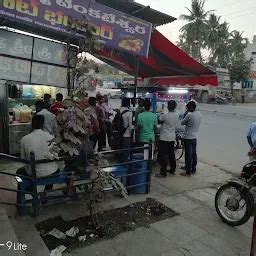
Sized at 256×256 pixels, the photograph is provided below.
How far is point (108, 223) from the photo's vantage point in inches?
187

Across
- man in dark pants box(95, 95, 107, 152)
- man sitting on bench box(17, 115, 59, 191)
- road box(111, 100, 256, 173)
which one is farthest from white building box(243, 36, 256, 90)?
man sitting on bench box(17, 115, 59, 191)

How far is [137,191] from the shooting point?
19.9 feet

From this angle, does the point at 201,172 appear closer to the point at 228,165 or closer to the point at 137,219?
the point at 228,165

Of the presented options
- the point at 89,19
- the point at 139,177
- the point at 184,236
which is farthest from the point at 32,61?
the point at 184,236

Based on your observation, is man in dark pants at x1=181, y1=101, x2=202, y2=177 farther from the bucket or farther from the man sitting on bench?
the man sitting on bench

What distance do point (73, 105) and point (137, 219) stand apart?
206cm

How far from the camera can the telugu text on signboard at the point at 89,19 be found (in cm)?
480

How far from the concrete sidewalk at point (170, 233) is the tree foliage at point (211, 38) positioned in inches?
1448

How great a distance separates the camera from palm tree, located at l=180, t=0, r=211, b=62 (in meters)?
40.8

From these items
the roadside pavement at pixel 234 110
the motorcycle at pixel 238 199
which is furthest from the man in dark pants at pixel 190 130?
the roadside pavement at pixel 234 110

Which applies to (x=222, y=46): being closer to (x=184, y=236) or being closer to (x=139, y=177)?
(x=139, y=177)

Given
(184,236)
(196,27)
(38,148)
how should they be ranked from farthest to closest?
(196,27) < (38,148) < (184,236)

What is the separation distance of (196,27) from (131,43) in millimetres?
37820

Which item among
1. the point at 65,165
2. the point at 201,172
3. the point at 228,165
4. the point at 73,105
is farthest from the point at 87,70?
the point at 228,165
